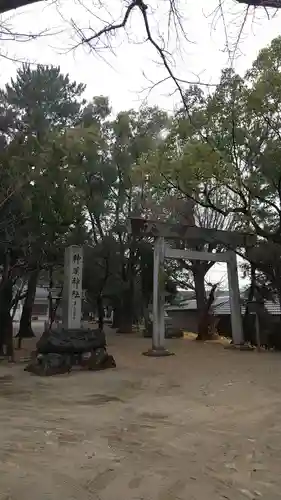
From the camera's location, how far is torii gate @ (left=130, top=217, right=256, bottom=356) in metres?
12.4

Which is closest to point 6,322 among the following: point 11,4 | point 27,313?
point 27,313

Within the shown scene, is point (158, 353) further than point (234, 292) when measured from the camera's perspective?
No

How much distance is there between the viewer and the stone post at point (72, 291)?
11086 mm

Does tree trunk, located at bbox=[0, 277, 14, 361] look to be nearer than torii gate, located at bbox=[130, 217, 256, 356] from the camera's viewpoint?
Yes

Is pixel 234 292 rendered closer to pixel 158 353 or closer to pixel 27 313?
pixel 158 353

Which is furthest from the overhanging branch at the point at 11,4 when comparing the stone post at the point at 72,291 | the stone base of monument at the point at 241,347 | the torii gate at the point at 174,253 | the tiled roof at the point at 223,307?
the tiled roof at the point at 223,307

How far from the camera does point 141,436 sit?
4812mm

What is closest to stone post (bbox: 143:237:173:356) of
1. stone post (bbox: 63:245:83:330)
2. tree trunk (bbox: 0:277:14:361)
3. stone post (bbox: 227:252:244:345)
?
stone post (bbox: 63:245:83:330)

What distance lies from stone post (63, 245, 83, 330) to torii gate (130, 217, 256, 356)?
189 cm

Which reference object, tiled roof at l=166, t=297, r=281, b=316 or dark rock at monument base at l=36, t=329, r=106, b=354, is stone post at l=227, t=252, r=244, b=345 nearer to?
tiled roof at l=166, t=297, r=281, b=316

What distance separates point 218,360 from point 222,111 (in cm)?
566

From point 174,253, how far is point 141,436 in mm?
8257

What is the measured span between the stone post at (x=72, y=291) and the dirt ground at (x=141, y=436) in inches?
71.5

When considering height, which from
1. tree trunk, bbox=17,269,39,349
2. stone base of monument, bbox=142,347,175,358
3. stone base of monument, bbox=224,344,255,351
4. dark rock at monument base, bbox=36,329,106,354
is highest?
tree trunk, bbox=17,269,39,349
